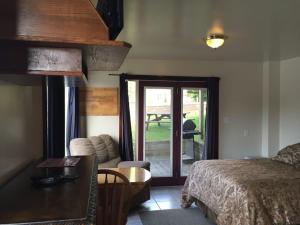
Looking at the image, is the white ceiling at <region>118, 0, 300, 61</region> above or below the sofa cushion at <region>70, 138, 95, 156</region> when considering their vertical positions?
above

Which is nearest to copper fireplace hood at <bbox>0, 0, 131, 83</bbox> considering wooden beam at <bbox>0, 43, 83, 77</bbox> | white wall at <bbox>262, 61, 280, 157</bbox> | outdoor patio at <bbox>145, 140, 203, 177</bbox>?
wooden beam at <bbox>0, 43, 83, 77</bbox>

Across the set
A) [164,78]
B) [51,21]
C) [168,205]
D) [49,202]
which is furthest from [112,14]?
[164,78]

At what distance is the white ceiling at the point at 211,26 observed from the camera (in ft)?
8.41

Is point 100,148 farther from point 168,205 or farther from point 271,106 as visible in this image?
point 271,106

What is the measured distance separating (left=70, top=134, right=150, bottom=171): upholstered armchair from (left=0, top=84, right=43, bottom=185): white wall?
87.8 inches

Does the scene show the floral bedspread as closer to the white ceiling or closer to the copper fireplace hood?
the white ceiling

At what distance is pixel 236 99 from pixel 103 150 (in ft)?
9.26

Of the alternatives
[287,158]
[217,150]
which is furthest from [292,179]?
[217,150]

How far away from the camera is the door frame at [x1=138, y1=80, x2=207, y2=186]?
5625 millimetres

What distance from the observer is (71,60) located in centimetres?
119

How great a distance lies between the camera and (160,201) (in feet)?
15.8

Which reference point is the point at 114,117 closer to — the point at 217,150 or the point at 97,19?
the point at 217,150

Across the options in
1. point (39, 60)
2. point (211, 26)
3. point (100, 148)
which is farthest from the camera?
point (100, 148)

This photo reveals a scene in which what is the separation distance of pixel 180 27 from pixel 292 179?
6.97ft
